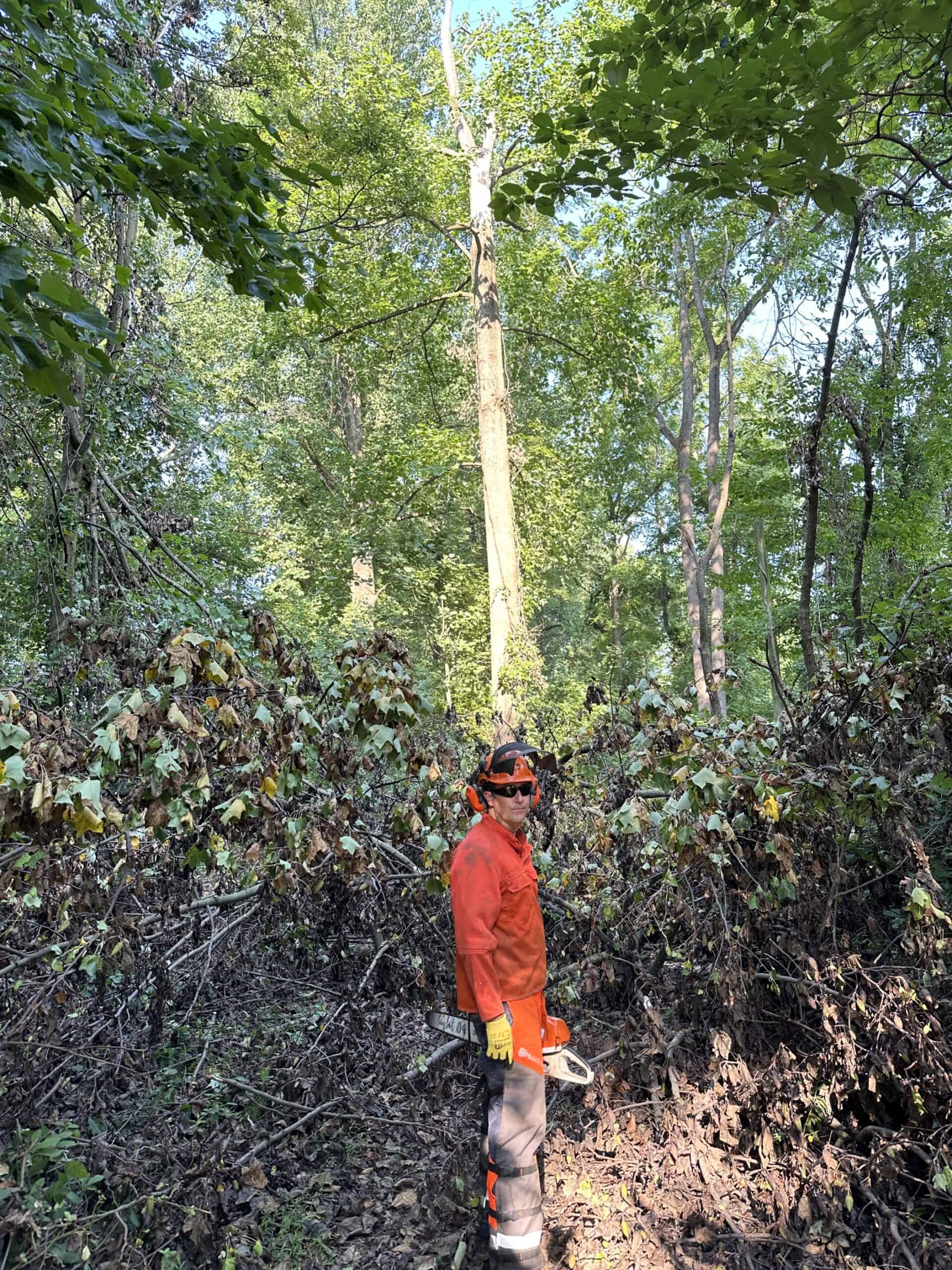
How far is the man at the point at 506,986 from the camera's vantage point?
3.12m

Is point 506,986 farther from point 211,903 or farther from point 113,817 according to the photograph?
point 211,903

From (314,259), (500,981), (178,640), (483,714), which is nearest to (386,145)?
(483,714)

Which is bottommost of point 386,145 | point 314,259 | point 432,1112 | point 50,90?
point 432,1112

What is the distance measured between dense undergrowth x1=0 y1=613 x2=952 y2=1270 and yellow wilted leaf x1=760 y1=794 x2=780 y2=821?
26mm

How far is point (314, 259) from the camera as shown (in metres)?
4.51

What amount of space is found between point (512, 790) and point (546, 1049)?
116 cm

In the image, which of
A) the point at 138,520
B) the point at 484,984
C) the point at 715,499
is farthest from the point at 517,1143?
the point at 715,499

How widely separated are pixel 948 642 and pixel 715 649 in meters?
16.7

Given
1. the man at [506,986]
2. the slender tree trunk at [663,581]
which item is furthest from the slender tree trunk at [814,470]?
the slender tree trunk at [663,581]

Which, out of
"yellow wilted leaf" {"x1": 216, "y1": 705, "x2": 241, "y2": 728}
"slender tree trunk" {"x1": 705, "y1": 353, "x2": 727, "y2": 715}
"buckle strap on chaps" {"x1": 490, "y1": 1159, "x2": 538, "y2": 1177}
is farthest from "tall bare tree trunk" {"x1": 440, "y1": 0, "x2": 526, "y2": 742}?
"buckle strap on chaps" {"x1": 490, "y1": 1159, "x2": 538, "y2": 1177}

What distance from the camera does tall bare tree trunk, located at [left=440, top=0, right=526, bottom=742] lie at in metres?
11.2

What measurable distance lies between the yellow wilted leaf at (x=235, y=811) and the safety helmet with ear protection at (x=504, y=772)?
0.93m

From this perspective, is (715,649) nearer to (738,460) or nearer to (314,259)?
(738,460)

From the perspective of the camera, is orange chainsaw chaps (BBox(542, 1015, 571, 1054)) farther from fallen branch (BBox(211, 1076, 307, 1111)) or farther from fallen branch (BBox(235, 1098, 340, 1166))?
fallen branch (BBox(211, 1076, 307, 1111))
